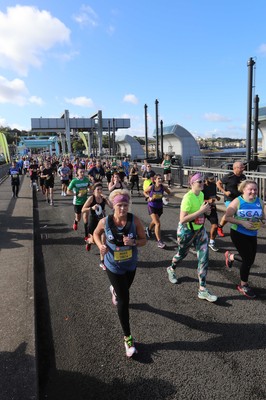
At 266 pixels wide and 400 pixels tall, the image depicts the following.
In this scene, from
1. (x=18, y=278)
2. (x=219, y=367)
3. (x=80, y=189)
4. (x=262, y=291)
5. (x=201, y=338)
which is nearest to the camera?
(x=219, y=367)

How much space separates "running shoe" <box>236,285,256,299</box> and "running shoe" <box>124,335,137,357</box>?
6.84 feet

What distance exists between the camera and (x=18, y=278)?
5113 millimetres

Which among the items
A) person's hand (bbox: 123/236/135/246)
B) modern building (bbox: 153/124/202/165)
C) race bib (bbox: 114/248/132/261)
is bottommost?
race bib (bbox: 114/248/132/261)

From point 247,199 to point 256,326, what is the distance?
1.70m

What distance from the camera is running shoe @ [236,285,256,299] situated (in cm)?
454

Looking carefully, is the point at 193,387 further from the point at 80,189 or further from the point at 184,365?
the point at 80,189

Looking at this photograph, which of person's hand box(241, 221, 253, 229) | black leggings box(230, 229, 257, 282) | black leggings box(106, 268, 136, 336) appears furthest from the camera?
black leggings box(230, 229, 257, 282)

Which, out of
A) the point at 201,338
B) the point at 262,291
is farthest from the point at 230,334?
the point at 262,291

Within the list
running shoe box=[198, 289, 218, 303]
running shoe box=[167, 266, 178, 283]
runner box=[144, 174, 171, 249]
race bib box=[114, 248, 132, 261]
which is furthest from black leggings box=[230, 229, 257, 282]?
runner box=[144, 174, 171, 249]

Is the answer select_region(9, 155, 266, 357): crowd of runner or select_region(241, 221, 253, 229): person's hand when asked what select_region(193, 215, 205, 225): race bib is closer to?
select_region(9, 155, 266, 357): crowd of runner

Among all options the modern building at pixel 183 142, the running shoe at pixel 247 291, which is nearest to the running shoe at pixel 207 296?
the running shoe at pixel 247 291

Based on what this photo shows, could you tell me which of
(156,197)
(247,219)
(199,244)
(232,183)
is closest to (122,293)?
(199,244)

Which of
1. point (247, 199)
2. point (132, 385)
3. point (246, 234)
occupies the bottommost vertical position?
point (132, 385)

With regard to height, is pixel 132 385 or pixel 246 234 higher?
pixel 246 234
